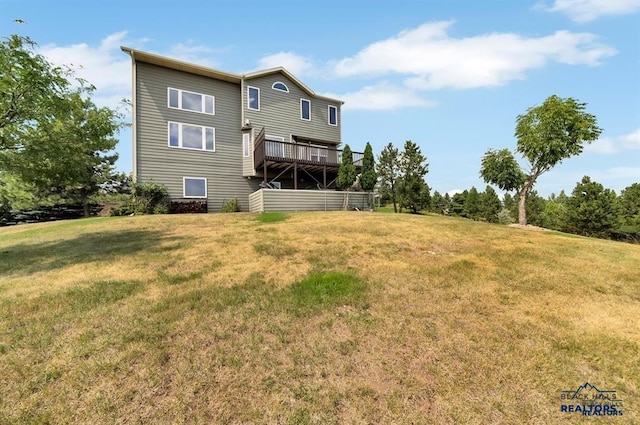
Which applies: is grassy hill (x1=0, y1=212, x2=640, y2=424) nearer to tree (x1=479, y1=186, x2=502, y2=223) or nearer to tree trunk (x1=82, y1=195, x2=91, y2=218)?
tree trunk (x1=82, y1=195, x2=91, y2=218)

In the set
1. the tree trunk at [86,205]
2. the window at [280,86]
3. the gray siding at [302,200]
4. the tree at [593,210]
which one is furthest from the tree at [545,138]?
the tree trunk at [86,205]

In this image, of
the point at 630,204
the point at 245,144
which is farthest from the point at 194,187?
the point at 630,204

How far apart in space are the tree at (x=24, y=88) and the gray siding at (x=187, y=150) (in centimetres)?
812

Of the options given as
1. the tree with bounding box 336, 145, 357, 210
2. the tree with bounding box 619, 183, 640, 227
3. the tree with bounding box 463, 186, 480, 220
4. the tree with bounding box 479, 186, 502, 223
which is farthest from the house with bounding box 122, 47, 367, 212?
the tree with bounding box 619, 183, 640, 227

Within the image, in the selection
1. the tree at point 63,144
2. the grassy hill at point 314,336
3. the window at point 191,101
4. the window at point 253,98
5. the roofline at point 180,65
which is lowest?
the grassy hill at point 314,336

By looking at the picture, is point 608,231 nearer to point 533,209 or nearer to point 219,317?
point 533,209

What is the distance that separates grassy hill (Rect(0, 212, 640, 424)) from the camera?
270 cm

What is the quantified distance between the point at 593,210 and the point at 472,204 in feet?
38.8

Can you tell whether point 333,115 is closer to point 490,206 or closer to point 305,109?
point 305,109

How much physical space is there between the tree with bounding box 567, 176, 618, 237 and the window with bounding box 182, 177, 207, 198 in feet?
105

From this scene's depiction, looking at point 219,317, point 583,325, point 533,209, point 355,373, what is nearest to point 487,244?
point 583,325

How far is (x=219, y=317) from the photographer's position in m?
4.08

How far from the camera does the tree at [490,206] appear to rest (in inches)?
1326

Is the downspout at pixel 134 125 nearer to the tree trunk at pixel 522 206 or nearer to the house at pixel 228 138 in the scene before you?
the house at pixel 228 138
